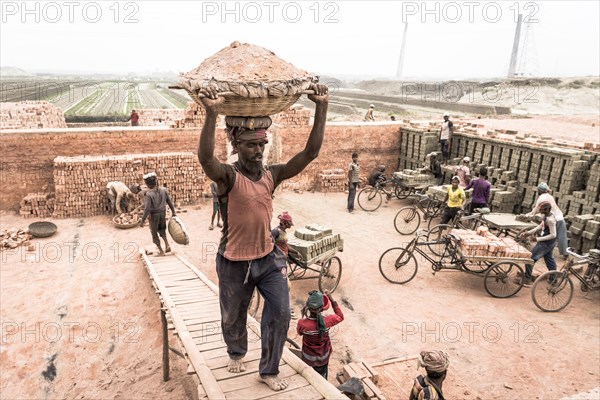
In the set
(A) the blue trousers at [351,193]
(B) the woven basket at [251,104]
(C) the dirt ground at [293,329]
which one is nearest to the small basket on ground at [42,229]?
(C) the dirt ground at [293,329]

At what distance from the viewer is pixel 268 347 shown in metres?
3.61

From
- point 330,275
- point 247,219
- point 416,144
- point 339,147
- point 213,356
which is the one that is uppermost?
point 247,219

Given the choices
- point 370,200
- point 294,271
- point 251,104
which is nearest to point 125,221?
point 294,271

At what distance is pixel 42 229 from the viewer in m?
10.9

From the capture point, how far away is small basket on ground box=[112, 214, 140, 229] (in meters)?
11.4

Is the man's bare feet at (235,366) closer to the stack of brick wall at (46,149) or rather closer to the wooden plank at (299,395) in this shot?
the wooden plank at (299,395)

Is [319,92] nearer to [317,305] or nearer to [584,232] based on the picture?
[317,305]

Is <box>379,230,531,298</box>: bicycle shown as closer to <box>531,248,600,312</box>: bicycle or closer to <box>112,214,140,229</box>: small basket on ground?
<box>531,248,600,312</box>: bicycle

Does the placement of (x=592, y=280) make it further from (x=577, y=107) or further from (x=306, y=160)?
(x=577, y=107)

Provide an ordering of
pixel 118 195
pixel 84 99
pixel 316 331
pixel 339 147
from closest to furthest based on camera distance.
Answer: pixel 316 331 → pixel 118 195 → pixel 339 147 → pixel 84 99

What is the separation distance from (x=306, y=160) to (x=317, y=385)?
1.94 m

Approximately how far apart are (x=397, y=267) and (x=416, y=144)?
319 inches

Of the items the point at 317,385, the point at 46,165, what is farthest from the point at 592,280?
the point at 46,165

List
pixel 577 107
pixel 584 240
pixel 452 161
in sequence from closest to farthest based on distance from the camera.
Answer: pixel 584 240, pixel 452 161, pixel 577 107
